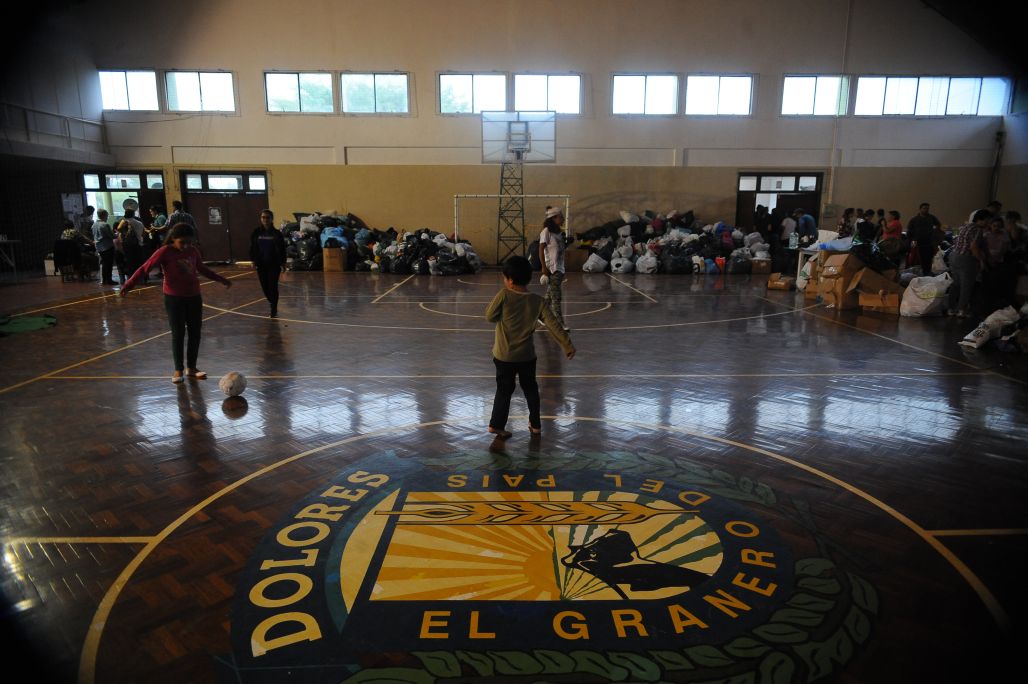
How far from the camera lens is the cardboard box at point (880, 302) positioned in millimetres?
11891

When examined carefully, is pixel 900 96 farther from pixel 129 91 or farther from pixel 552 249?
pixel 129 91

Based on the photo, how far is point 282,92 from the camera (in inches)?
861

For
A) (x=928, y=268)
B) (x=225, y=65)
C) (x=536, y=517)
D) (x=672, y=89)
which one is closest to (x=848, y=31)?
(x=672, y=89)

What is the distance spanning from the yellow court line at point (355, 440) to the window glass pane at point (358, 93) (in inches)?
761

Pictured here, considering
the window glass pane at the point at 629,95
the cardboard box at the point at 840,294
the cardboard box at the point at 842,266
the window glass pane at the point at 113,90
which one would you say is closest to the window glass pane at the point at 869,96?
the window glass pane at the point at 629,95

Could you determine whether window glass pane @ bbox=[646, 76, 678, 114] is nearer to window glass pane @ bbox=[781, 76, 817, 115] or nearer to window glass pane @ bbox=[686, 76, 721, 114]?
window glass pane @ bbox=[686, 76, 721, 114]

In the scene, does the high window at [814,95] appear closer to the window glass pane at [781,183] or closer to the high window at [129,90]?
the window glass pane at [781,183]

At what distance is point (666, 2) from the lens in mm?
21422

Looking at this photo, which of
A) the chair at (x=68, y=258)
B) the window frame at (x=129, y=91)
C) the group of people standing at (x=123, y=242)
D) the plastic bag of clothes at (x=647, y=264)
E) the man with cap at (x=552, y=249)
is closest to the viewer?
the man with cap at (x=552, y=249)

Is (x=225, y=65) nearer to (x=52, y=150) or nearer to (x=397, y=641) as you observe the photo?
(x=52, y=150)

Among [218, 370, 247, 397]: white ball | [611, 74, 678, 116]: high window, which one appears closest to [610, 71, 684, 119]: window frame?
[611, 74, 678, 116]: high window

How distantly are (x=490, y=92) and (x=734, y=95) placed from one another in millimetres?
8957

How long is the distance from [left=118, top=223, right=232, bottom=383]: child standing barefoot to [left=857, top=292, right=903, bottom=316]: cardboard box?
11.9 m

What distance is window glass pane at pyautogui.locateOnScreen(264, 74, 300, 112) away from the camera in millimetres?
21766
